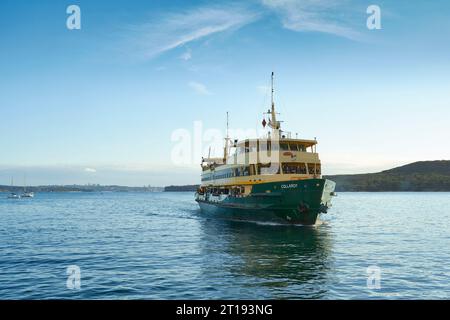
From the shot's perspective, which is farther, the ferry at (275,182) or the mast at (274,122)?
the mast at (274,122)

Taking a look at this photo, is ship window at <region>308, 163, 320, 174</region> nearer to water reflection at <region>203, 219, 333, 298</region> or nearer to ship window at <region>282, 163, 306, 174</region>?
ship window at <region>282, 163, 306, 174</region>

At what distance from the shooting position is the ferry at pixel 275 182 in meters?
36.3

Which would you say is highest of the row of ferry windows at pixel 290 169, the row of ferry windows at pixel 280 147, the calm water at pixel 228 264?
the row of ferry windows at pixel 280 147

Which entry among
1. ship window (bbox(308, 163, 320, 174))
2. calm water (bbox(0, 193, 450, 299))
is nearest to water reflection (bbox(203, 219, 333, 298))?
calm water (bbox(0, 193, 450, 299))

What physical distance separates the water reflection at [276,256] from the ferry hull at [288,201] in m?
1.11

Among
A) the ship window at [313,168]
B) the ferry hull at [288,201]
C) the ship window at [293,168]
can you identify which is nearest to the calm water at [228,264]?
the ferry hull at [288,201]

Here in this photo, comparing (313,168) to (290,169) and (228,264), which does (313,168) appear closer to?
(290,169)

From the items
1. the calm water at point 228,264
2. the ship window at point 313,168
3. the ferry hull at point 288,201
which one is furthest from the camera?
the ship window at point 313,168

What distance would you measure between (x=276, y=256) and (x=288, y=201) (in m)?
12.5

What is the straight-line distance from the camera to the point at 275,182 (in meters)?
37.3

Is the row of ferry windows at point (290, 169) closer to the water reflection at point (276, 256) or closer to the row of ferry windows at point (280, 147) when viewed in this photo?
the row of ferry windows at point (280, 147)

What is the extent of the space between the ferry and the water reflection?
5.67ft

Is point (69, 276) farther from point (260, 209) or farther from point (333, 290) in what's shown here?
point (260, 209)
